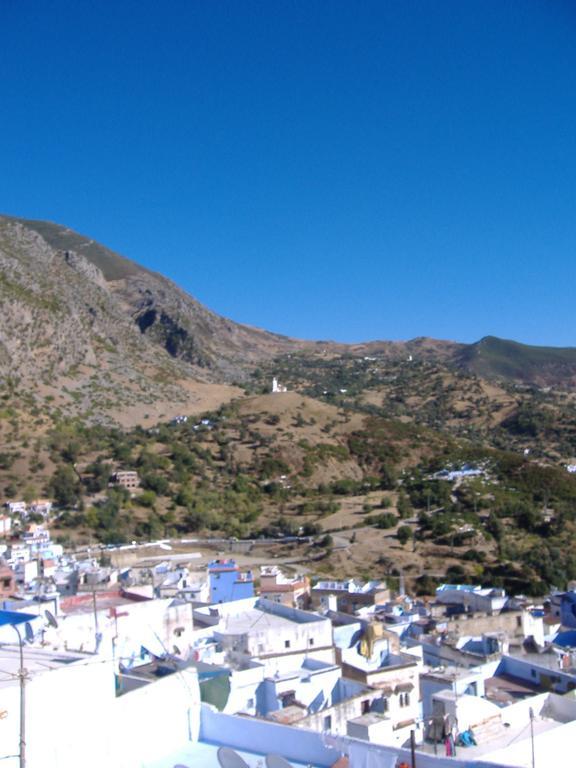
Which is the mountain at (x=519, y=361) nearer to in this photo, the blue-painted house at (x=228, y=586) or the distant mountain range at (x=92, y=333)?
the distant mountain range at (x=92, y=333)

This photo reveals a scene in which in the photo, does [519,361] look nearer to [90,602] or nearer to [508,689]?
[90,602]

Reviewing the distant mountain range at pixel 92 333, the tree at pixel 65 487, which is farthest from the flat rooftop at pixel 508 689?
the distant mountain range at pixel 92 333

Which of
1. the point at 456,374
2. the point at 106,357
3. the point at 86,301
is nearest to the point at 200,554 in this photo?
the point at 106,357

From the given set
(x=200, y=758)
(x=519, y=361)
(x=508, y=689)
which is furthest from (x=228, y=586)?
(x=519, y=361)

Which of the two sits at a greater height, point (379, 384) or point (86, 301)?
point (86, 301)

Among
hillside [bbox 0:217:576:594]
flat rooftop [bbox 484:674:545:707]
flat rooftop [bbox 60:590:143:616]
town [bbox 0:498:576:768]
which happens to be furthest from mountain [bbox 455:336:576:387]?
flat rooftop [bbox 484:674:545:707]

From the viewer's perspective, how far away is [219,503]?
41.0 m

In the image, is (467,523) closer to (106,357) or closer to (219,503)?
(219,503)

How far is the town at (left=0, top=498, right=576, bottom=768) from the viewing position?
5.88 metres

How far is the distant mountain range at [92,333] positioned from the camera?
5872 centimetres

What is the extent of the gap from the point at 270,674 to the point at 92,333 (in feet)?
202

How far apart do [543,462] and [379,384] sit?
41.1 m

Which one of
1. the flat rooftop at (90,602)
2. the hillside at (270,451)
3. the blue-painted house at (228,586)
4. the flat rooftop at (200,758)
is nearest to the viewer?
the flat rooftop at (200,758)

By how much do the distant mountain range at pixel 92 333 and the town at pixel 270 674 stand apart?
3789 centimetres
